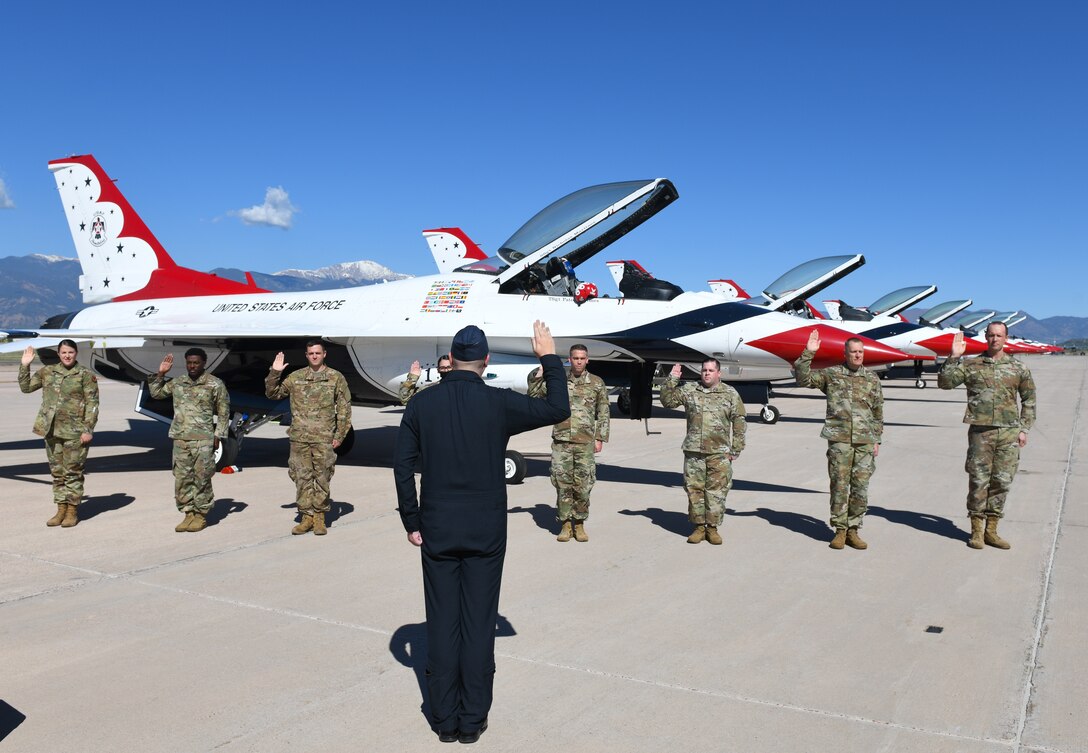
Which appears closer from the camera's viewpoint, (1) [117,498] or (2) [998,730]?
(2) [998,730]

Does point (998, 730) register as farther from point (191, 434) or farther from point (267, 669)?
point (191, 434)

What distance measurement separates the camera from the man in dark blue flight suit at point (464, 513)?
3.30 m

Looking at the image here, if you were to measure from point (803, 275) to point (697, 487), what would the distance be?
1133 centimetres

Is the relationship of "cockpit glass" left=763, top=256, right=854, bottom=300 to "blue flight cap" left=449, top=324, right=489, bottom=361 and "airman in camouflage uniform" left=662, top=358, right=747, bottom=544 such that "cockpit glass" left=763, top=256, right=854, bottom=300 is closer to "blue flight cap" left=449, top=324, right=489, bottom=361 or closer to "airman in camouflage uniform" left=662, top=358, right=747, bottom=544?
"airman in camouflage uniform" left=662, top=358, right=747, bottom=544

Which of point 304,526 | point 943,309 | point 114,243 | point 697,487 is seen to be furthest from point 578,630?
point 943,309

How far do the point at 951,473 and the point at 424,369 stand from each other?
23.1 ft

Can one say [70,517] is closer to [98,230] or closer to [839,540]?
[839,540]

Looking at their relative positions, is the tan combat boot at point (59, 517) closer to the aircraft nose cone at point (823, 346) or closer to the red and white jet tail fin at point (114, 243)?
the red and white jet tail fin at point (114, 243)

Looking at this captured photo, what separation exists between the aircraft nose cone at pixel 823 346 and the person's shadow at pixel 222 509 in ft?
18.7

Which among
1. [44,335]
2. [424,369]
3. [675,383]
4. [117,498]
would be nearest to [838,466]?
[675,383]

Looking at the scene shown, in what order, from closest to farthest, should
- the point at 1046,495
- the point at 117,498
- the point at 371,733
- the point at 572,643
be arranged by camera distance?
1. the point at 371,733
2. the point at 572,643
3. the point at 117,498
4. the point at 1046,495

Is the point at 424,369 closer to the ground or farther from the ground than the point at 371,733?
farther from the ground

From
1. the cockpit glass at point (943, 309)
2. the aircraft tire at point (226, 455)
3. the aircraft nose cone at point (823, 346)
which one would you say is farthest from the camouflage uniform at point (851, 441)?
the cockpit glass at point (943, 309)

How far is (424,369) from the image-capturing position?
9594 millimetres
